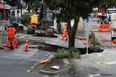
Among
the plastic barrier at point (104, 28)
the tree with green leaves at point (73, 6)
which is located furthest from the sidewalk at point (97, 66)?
the plastic barrier at point (104, 28)

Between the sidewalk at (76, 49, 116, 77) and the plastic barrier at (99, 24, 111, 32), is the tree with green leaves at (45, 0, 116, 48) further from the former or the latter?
the plastic barrier at (99, 24, 111, 32)

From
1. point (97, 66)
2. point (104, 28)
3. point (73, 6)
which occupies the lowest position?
point (97, 66)

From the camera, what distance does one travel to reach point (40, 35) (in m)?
39.4

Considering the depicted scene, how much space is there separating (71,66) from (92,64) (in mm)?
1809

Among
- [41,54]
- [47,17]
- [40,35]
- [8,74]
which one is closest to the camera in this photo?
[8,74]

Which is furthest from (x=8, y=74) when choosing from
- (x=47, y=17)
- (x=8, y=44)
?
(x=47, y=17)

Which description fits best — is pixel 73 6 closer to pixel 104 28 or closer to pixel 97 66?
pixel 97 66

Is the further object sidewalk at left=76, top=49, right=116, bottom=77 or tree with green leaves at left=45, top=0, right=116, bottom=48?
tree with green leaves at left=45, top=0, right=116, bottom=48

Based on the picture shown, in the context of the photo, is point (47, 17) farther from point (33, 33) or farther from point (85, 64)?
point (85, 64)

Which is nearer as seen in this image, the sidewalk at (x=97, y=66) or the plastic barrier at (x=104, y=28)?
the sidewalk at (x=97, y=66)

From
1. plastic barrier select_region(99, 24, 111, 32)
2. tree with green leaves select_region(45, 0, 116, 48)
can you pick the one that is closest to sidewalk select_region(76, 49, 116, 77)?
tree with green leaves select_region(45, 0, 116, 48)

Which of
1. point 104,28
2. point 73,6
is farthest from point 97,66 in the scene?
point 104,28

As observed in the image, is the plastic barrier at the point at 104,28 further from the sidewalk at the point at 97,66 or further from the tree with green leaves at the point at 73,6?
the tree with green leaves at the point at 73,6

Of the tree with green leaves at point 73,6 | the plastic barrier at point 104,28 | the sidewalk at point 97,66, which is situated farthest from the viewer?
the plastic barrier at point 104,28
